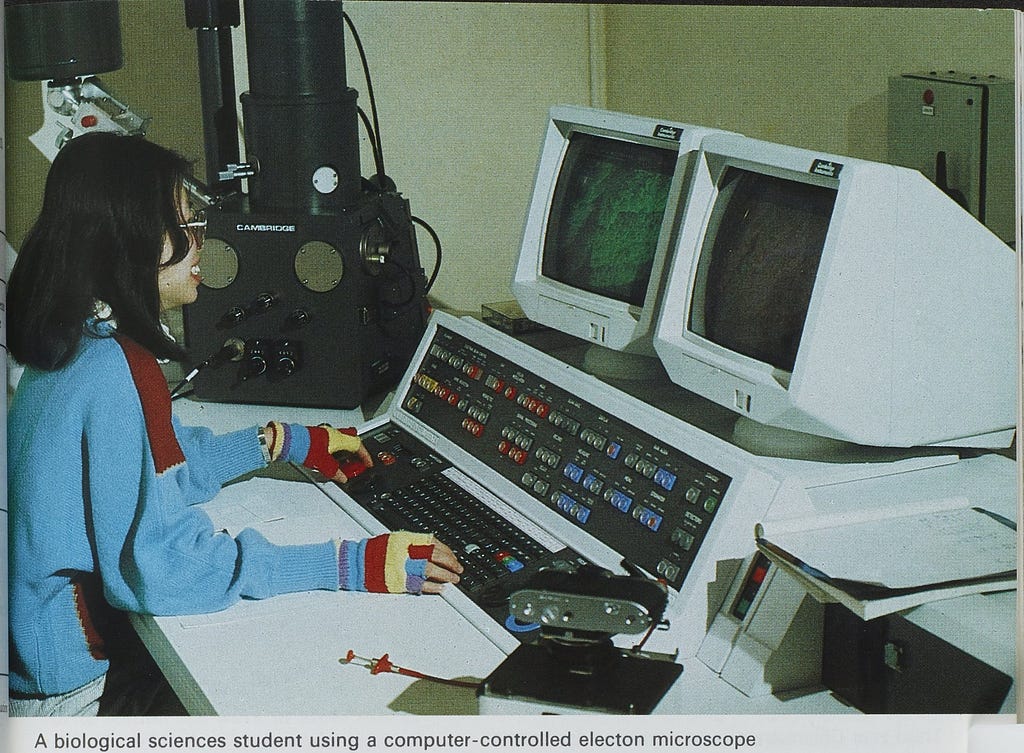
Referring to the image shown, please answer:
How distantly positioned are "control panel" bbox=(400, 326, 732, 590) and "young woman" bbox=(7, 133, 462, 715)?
0.62ft

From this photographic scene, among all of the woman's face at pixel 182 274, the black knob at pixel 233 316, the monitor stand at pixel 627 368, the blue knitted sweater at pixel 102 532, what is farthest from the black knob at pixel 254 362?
the monitor stand at pixel 627 368

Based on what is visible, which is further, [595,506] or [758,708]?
[595,506]

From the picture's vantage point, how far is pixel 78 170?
1511 millimetres

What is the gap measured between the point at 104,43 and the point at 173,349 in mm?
450

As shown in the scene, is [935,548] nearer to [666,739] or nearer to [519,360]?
[666,739]

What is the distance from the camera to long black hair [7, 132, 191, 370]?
149 centimetres

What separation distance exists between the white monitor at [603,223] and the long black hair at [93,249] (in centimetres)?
55

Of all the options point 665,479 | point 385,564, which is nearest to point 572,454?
point 665,479

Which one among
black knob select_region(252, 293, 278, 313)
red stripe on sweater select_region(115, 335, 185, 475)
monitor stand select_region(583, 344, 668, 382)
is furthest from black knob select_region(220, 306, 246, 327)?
monitor stand select_region(583, 344, 668, 382)

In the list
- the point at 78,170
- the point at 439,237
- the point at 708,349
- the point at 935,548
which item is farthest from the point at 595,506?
the point at 78,170

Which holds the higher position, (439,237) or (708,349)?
(439,237)

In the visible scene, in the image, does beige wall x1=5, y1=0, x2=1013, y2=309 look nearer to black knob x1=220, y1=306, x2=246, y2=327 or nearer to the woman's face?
the woman's face

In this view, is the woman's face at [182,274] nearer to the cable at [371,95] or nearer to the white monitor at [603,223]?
the cable at [371,95]

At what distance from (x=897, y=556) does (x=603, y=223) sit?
67 centimetres
